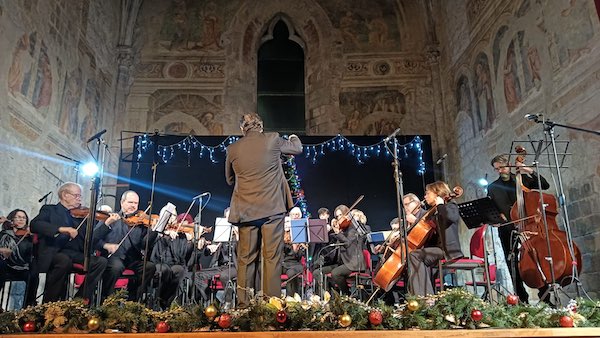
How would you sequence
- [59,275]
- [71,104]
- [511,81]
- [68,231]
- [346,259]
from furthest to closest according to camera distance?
[71,104]
[511,81]
[346,259]
[68,231]
[59,275]

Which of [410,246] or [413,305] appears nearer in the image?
[413,305]

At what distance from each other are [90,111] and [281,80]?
5448 mm

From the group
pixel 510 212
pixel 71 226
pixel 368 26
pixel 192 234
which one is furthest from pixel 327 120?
pixel 71 226

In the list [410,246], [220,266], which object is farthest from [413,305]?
[220,266]

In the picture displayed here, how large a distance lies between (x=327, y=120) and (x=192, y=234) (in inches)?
249

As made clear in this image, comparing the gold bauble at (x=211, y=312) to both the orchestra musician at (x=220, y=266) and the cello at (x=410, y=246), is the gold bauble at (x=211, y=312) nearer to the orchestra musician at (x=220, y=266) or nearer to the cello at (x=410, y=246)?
the cello at (x=410, y=246)

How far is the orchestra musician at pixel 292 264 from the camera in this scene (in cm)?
726

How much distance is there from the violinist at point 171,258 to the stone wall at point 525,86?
5619 millimetres

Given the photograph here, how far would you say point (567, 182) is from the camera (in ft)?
22.9

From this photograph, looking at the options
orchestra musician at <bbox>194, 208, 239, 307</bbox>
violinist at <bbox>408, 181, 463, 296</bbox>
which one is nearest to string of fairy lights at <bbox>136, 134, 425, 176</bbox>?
orchestra musician at <bbox>194, 208, 239, 307</bbox>

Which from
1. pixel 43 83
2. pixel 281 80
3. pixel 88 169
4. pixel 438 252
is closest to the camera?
pixel 438 252

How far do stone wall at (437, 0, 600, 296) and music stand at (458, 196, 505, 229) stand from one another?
6.60 feet

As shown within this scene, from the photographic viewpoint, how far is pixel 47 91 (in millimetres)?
8914

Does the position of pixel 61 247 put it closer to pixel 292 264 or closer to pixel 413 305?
pixel 292 264
